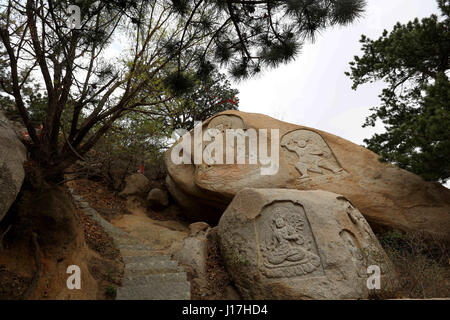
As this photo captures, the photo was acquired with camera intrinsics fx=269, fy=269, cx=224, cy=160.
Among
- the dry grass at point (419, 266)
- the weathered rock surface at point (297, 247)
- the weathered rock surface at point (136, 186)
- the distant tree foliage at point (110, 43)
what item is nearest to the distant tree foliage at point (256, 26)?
the distant tree foliage at point (110, 43)

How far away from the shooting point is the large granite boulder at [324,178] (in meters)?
6.05

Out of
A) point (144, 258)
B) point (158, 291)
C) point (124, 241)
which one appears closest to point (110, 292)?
point (158, 291)

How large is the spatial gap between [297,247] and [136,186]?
6.40 m

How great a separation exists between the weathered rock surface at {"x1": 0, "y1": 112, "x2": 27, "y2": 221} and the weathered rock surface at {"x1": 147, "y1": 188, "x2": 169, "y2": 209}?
5463mm

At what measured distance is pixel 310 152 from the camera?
7.07 m

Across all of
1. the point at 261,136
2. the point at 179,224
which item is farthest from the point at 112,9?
the point at 179,224

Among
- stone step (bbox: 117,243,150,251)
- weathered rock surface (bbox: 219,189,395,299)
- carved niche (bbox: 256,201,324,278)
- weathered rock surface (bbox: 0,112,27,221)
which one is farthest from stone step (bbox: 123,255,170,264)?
weathered rock surface (bbox: 0,112,27,221)

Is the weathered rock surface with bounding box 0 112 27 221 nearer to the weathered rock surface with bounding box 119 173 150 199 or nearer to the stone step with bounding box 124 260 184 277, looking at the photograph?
the stone step with bounding box 124 260 184 277

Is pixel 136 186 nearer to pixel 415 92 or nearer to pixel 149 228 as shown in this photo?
pixel 149 228

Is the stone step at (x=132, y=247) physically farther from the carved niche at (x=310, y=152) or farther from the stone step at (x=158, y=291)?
the carved niche at (x=310, y=152)

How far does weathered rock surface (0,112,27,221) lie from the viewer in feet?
8.95

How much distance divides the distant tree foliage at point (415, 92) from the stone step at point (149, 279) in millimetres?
4823

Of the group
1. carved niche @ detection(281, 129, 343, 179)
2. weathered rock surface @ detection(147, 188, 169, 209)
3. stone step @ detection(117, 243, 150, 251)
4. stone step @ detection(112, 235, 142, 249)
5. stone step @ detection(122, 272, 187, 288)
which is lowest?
stone step @ detection(122, 272, 187, 288)

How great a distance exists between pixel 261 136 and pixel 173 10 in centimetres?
445
